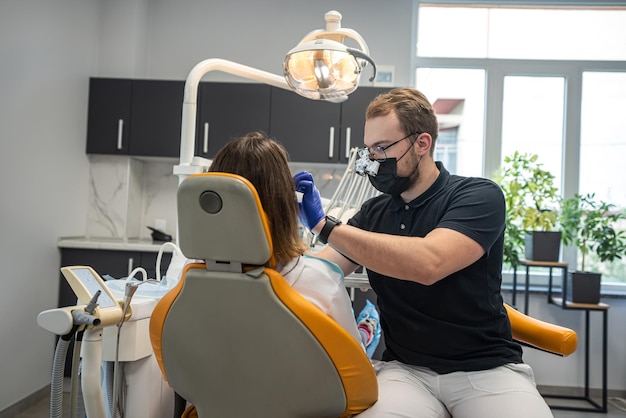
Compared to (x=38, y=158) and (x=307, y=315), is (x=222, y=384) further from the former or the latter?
(x=38, y=158)

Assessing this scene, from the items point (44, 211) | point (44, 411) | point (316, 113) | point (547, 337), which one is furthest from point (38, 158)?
point (547, 337)

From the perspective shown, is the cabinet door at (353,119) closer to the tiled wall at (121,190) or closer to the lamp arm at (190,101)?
the tiled wall at (121,190)

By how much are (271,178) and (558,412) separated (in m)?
2.84

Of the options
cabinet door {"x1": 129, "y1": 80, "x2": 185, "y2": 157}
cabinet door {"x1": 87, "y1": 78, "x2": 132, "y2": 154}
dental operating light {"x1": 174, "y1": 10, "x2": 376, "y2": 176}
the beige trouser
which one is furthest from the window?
the beige trouser

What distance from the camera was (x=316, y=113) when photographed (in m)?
3.42

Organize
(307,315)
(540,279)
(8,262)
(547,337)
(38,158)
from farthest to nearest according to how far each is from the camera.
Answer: (540,279)
(38,158)
(8,262)
(547,337)
(307,315)

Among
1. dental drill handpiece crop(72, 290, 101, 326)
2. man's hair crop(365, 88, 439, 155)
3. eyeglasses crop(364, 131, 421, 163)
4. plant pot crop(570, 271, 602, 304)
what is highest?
man's hair crop(365, 88, 439, 155)

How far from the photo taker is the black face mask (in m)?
1.52

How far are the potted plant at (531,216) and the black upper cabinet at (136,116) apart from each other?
226 cm

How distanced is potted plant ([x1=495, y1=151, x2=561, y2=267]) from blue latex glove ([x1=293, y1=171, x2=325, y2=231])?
2.27 meters

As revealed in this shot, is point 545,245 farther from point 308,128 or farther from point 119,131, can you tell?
point 119,131

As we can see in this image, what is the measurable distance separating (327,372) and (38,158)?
2605mm

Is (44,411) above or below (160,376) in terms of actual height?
below

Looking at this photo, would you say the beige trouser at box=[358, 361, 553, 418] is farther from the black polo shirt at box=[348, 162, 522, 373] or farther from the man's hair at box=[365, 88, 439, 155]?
the man's hair at box=[365, 88, 439, 155]
